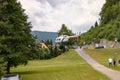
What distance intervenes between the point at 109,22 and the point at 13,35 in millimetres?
107862

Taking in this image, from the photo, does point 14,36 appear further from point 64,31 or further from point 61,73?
point 64,31

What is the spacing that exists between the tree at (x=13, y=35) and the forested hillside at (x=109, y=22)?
263 ft

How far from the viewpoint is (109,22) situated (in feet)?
498

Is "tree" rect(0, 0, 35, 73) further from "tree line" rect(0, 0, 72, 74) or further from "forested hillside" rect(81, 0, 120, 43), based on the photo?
"forested hillside" rect(81, 0, 120, 43)

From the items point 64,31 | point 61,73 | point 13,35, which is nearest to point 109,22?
point 64,31

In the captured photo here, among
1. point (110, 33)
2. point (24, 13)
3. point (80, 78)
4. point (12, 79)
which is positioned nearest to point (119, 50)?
point (110, 33)

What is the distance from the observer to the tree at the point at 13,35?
46.1 m

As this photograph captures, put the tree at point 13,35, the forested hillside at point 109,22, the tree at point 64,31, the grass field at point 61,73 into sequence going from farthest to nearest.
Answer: the tree at point 64,31
the forested hillside at point 109,22
the tree at point 13,35
the grass field at point 61,73

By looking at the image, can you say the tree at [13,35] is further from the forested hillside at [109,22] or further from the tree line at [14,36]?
the forested hillside at [109,22]

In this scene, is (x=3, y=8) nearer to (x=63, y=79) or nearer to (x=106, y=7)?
(x=63, y=79)

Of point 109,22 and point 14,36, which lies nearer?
point 14,36

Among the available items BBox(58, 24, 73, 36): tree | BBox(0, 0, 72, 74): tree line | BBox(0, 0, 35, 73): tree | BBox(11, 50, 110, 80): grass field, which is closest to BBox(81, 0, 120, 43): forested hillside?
BBox(58, 24, 73, 36): tree

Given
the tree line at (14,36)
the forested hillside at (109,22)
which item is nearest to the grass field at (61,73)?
the tree line at (14,36)

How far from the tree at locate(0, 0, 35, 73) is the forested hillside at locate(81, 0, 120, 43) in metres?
80.1
